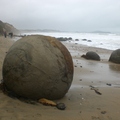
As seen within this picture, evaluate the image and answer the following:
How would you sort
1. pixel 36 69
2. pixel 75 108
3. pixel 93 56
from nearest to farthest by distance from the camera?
pixel 36 69
pixel 75 108
pixel 93 56

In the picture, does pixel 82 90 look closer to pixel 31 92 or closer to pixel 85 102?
pixel 85 102

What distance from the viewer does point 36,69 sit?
14.1 ft

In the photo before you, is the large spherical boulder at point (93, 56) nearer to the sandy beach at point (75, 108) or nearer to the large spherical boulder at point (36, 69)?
the sandy beach at point (75, 108)

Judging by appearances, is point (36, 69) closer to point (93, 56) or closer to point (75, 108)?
point (75, 108)

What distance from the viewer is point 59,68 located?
4.53 m

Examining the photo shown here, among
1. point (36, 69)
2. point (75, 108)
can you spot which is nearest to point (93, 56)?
point (75, 108)

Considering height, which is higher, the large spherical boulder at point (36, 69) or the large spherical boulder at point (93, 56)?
the large spherical boulder at point (36, 69)

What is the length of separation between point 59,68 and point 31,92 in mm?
739

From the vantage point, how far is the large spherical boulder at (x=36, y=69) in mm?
4324

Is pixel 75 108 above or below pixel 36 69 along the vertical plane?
below

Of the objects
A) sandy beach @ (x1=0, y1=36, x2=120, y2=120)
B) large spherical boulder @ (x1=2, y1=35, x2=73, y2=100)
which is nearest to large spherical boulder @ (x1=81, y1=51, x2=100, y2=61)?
sandy beach @ (x1=0, y1=36, x2=120, y2=120)

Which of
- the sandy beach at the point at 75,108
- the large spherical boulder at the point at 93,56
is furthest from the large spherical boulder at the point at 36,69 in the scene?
the large spherical boulder at the point at 93,56

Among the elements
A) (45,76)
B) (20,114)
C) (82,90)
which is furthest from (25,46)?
(82,90)

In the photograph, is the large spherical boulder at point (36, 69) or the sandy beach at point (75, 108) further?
the large spherical boulder at point (36, 69)
